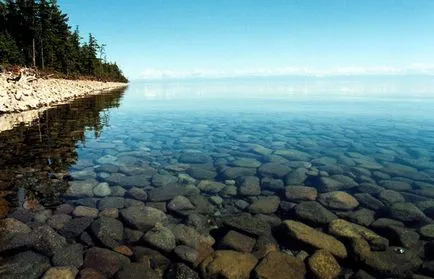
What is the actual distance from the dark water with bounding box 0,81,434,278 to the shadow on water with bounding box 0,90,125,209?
63 millimetres

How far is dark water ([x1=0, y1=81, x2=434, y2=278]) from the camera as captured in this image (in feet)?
23.9

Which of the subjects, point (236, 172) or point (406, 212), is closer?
point (406, 212)

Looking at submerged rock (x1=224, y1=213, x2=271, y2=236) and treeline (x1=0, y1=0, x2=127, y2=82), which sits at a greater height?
treeline (x1=0, y1=0, x2=127, y2=82)

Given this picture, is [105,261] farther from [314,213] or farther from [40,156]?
Result: [40,156]

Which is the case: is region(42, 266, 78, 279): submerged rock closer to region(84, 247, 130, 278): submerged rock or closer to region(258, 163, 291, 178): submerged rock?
region(84, 247, 130, 278): submerged rock

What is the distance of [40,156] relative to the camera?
14.8 metres

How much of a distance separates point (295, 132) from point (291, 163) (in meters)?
9.33

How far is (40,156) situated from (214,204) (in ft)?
28.0

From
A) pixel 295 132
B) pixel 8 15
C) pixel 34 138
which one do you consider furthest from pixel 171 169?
pixel 8 15

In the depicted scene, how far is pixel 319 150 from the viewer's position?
1786cm

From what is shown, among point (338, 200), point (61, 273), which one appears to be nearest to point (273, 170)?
point (338, 200)

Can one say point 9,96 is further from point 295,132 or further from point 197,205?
point 197,205

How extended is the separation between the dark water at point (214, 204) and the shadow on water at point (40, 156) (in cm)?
6

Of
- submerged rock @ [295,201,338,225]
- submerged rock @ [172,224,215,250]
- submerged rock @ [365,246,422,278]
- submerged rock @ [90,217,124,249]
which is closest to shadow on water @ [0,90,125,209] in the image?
submerged rock @ [90,217,124,249]
